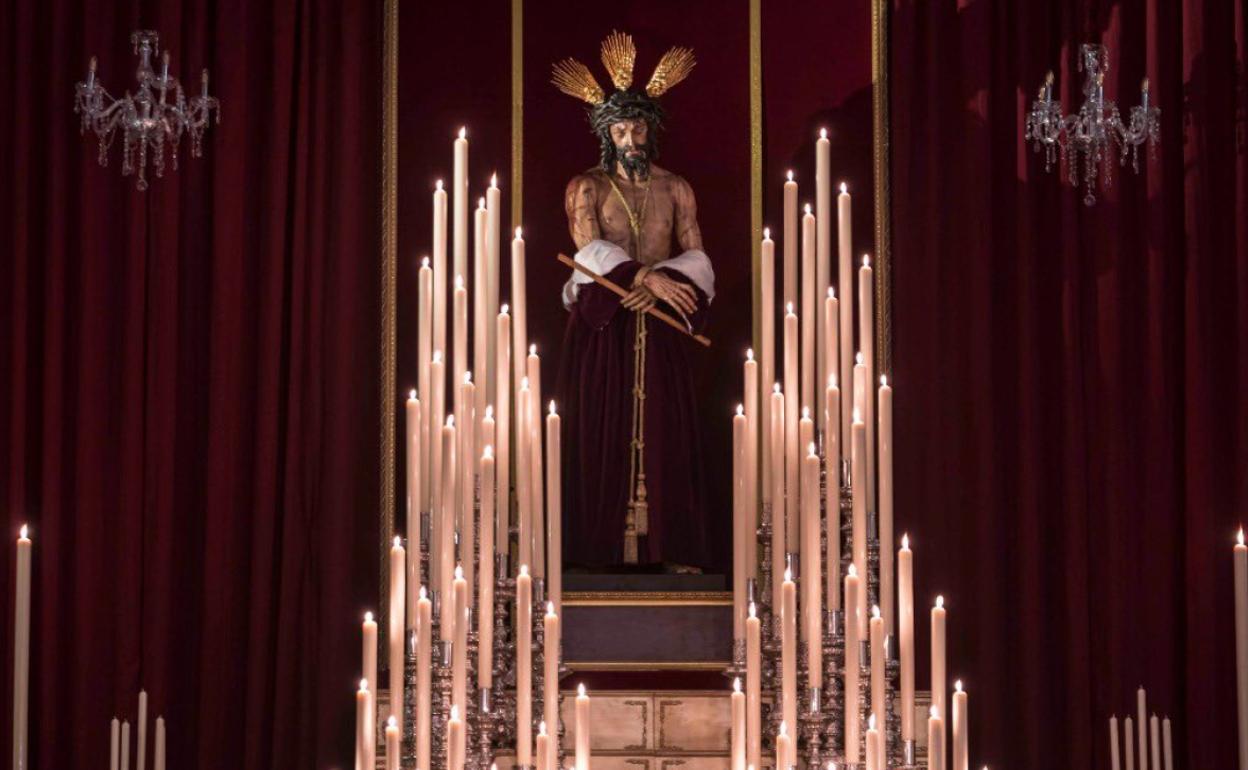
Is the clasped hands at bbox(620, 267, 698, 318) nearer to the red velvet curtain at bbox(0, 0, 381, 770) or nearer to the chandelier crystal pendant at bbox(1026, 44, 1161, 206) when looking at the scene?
the red velvet curtain at bbox(0, 0, 381, 770)

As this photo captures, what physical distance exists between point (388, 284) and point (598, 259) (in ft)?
2.17

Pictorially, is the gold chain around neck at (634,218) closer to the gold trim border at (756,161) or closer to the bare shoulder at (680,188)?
the bare shoulder at (680,188)

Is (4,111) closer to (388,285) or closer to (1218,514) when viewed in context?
(388,285)

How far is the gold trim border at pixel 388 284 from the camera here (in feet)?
17.2

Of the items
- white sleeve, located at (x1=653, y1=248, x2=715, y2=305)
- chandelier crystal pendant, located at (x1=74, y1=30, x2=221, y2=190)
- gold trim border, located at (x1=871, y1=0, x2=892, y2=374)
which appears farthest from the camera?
gold trim border, located at (x1=871, y1=0, x2=892, y2=374)

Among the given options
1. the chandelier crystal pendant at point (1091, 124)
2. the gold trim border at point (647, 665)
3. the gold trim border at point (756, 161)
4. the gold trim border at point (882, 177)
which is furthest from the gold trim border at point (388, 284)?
the chandelier crystal pendant at point (1091, 124)

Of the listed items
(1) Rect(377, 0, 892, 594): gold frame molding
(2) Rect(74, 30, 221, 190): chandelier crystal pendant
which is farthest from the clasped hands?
(2) Rect(74, 30, 221, 190): chandelier crystal pendant

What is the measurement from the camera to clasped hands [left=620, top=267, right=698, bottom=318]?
5008 mm

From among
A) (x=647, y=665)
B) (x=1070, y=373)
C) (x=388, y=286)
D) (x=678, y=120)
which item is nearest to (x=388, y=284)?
(x=388, y=286)

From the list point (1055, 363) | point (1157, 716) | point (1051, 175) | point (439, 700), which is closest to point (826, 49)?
point (1051, 175)

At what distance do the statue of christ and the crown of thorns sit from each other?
0.08m

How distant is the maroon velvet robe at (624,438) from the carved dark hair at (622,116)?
397 millimetres

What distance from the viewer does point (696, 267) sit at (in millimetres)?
5086

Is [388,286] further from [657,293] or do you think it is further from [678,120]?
[678,120]
